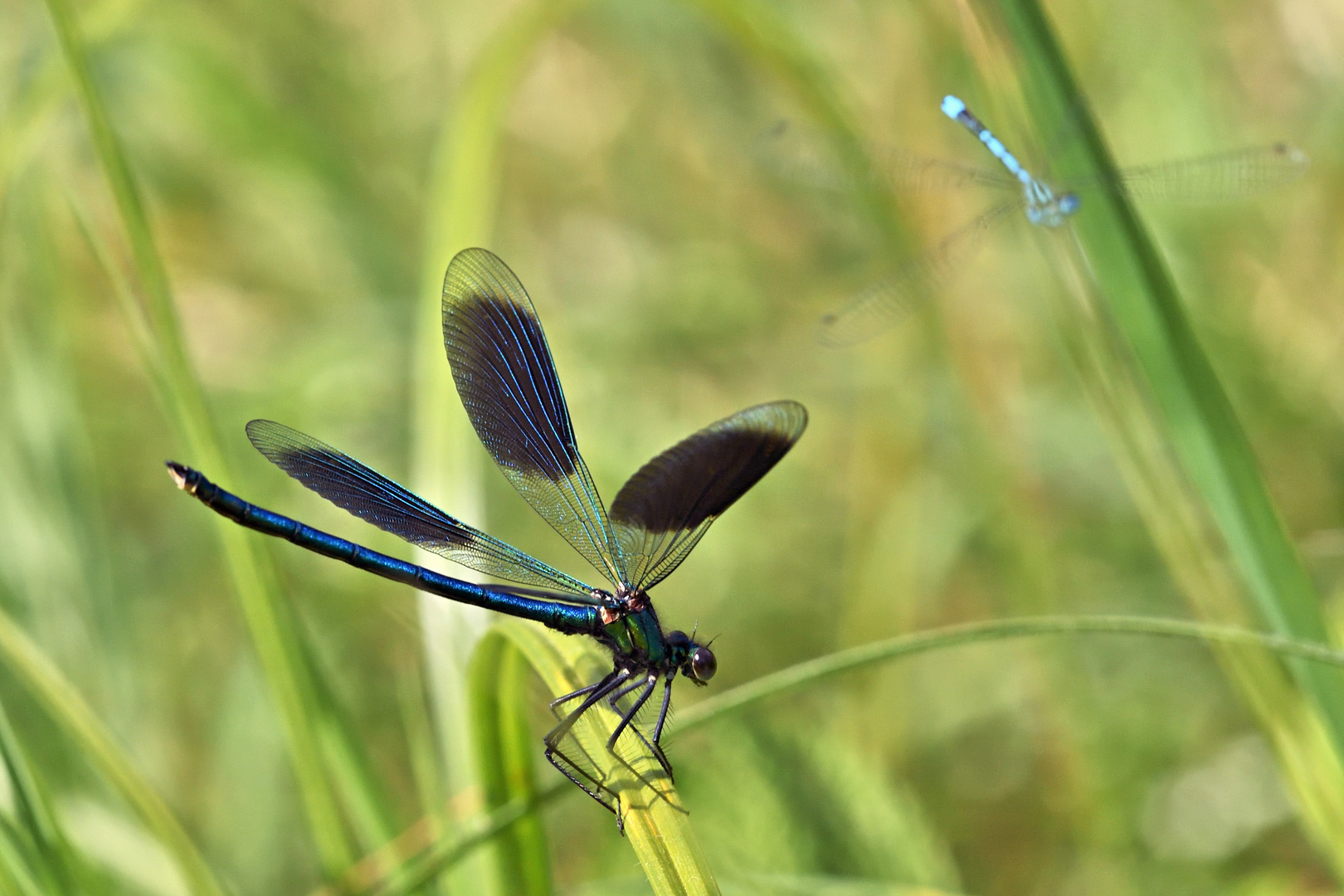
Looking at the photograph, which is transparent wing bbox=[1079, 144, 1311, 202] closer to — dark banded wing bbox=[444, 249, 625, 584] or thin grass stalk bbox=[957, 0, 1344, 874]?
thin grass stalk bbox=[957, 0, 1344, 874]

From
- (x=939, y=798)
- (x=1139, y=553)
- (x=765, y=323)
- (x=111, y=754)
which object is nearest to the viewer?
(x=111, y=754)

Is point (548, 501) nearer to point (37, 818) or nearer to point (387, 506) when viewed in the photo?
point (387, 506)

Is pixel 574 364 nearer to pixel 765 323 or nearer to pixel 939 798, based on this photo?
pixel 765 323

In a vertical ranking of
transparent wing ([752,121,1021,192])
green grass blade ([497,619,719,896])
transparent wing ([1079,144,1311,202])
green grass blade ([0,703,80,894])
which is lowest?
green grass blade ([497,619,719,896])

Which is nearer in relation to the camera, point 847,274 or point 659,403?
A: point 659,403

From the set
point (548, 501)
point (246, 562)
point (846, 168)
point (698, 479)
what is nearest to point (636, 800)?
point (698, 479)

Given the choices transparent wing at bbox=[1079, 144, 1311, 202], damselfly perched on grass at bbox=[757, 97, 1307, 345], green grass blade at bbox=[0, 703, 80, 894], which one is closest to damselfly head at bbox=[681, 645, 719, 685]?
damselfly perched on grass at bbox=[757, 97, 1307, 345]

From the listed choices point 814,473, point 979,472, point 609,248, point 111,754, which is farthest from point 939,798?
point 609,248

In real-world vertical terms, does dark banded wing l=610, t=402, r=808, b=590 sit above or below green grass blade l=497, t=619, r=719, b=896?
above
